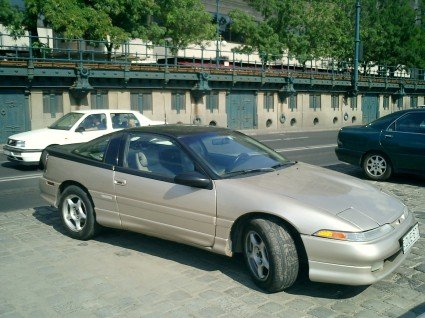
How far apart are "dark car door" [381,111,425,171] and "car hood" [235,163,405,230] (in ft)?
14.4

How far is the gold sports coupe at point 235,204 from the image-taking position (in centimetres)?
391

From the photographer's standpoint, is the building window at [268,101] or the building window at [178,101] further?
the building window at [268,101]

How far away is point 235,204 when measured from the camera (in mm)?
4305

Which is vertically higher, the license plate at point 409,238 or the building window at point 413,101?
the building window at point 413,101

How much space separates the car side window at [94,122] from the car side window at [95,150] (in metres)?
6.66

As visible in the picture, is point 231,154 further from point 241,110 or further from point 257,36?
point 257,36

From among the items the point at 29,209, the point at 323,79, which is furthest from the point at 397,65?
the point at 29,209

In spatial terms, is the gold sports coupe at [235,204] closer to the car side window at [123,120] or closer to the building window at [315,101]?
the car side window at [123,120]

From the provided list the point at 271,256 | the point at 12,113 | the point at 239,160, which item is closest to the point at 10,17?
the point at 12,113

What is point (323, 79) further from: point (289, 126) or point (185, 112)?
point (185, 112)

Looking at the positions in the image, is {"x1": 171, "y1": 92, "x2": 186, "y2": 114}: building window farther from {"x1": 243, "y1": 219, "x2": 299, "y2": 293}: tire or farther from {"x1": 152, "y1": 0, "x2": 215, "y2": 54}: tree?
{"x1": 243, "y1": 219, "x2": 299, "y2": 293}: tire

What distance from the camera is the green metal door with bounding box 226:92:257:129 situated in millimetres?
29297

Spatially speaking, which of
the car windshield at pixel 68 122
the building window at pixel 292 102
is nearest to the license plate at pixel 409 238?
the car windshield at pixel 68 122

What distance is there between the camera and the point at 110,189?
527 centimetres
